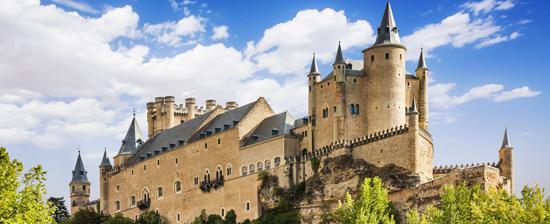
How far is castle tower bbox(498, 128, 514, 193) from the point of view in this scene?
90875 millimetres

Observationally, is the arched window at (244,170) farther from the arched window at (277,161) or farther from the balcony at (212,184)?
→ the arched window at (277,161)

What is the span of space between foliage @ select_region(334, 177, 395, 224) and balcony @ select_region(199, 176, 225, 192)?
2924 centimetres

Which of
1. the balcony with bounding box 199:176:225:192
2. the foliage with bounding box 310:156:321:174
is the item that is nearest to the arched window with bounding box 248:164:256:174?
the balcony with bounding box 199:176:225:192

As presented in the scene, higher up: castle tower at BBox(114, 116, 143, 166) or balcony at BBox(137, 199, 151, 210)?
castle tower at BBox(114, 116, 143, 166)

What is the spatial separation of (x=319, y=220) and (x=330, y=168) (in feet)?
17.7

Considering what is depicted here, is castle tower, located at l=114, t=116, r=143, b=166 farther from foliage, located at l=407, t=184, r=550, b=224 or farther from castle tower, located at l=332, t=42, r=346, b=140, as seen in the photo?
foliage, located at l=407, t=184, r=550, b=224

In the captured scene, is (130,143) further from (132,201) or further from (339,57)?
(339,57)

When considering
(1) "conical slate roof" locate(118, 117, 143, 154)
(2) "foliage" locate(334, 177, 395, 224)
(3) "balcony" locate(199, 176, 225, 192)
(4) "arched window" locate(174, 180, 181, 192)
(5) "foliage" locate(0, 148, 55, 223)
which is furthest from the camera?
(1) "conical slate roof" locate(118, 117, 143, 154)

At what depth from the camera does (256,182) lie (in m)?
102

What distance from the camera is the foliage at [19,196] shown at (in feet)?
165

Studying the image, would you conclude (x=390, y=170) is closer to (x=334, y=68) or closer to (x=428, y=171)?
(x=428, y=171)

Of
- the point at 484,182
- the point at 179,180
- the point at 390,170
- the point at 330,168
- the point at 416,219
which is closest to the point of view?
the point at 416,219

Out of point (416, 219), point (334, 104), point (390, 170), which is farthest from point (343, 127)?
point (416, 219)

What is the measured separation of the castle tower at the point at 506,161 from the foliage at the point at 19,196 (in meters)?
52.0
